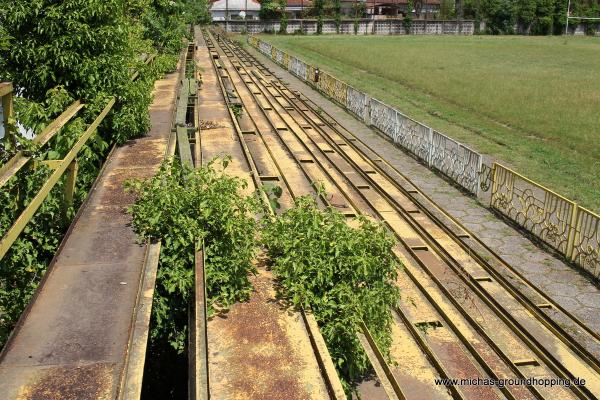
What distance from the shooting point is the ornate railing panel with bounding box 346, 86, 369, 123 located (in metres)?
22.8

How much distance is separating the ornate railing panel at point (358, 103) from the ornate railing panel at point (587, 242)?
1259 cm

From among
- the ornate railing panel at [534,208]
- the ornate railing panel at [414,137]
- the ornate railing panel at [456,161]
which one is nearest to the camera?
the ornate railing panel at [534,208]

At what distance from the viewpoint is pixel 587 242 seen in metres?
10.6

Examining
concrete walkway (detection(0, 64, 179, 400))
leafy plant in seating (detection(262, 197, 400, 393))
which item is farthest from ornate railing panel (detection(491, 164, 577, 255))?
concrete walkway (detection(0, 64, 179, 400))

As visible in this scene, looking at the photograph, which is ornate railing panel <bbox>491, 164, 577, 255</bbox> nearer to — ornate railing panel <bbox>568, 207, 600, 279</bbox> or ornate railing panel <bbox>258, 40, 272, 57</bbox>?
ornate railing panel <bbox>568, 207, 600, 279</bbox>

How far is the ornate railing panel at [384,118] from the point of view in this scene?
19875 millimetres

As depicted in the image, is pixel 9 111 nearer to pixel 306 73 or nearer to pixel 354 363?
pixel 354 363

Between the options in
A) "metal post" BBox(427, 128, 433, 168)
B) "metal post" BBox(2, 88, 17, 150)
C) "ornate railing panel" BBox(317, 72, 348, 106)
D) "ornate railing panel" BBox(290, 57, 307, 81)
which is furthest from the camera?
"ornate railing panel" BBox(290, 57, 307, 81)

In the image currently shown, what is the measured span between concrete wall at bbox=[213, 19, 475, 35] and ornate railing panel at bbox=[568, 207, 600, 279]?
3038 inches

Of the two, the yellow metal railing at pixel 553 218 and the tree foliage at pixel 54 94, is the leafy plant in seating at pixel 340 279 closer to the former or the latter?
the tree foliage at pixel 54 94

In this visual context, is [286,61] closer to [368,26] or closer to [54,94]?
[54,94]

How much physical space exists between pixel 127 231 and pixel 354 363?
9.92 feet

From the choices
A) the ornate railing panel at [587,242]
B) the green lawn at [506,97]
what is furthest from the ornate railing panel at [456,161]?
the ornate railing panel at [587,242]

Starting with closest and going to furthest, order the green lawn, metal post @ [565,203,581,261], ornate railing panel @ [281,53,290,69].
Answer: metal post @ [565,203,581,261] → the green lawn → ornate railing panel @ [281,53,290,69]
